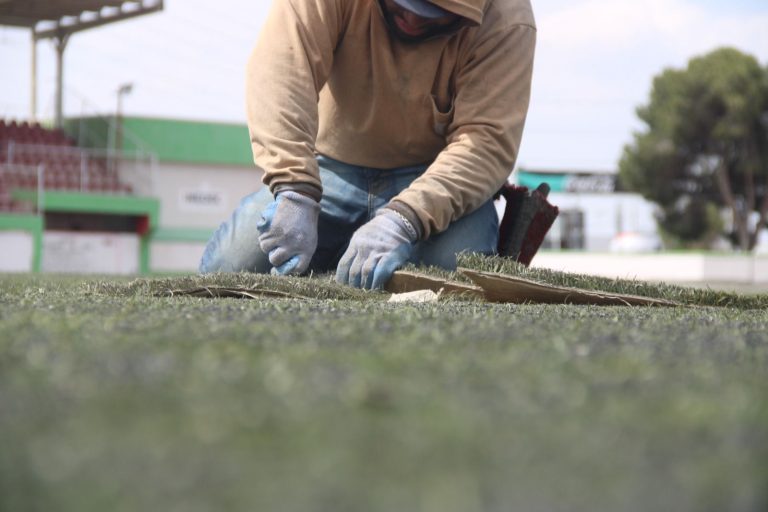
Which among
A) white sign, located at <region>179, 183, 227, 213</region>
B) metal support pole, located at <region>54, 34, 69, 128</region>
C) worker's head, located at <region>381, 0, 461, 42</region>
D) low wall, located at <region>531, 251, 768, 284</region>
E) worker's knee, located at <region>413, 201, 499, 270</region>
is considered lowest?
low wall, located at <region>531, 251, 768, 284</region>

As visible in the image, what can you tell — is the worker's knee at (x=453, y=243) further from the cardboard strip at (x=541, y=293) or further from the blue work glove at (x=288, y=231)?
the cardboard strip at (x=541, y=293)

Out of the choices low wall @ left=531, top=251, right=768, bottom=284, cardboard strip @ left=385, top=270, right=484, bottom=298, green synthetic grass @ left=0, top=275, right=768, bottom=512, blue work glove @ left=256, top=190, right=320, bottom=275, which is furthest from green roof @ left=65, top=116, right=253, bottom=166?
green synthetic grass @ left=0, top=275, right=768, bottom=512

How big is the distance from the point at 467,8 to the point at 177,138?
1039 centimetres

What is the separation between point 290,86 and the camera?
2.19 metres

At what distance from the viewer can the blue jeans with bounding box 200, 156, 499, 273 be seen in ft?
Result: 7.61

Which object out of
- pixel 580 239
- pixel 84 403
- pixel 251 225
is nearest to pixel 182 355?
pixel 84 403

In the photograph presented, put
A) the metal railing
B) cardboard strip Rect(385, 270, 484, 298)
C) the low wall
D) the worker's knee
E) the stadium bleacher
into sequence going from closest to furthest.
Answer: cardboard strip Rect(385, 270, 484, 298)
the worker's knee
the stadium bleacher
the metal railing
the low wall

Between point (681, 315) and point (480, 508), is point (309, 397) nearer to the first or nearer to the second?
point (480, 508)

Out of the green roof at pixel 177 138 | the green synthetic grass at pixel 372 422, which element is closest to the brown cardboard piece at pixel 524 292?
the green synthetic grass at pixel 372 422

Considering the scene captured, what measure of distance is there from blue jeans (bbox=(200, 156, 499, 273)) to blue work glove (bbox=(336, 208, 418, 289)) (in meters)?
0.30

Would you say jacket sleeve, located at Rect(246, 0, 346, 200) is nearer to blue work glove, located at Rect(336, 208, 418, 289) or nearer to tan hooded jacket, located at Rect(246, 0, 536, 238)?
tan hooded jacket, located at Rect(246, 0, 536, 238)

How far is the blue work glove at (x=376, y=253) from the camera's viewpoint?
6.22ft

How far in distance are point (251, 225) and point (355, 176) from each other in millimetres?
313

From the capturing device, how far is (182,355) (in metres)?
0.69
